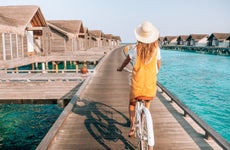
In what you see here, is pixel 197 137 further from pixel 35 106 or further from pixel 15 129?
pixel 35 106

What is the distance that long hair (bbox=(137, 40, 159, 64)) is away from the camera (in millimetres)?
3977

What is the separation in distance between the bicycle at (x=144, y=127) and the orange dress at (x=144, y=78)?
0.26m

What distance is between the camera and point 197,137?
5.25 m

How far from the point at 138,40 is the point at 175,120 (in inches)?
135

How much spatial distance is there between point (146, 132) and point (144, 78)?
93cm

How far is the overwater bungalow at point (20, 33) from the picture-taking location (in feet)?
64.5

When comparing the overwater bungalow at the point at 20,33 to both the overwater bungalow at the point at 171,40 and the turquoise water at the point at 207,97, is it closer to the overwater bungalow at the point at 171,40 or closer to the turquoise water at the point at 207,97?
the turquoise water at the point at 207,97

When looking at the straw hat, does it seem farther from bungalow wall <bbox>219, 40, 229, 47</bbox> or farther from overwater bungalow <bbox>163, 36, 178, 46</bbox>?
overwater bungalow <bbox>163, 36, 178, 46</bbox>

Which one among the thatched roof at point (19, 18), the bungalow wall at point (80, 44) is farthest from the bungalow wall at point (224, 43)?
the thatched roof at point (19, 18)

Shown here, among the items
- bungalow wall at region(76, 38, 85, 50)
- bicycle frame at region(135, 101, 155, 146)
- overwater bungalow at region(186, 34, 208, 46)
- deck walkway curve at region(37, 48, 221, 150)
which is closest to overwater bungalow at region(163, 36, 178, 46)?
overwater bungalow at region(186, 34, 208, 46)

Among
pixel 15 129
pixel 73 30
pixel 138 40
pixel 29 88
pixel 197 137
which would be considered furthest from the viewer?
pixel 73 30

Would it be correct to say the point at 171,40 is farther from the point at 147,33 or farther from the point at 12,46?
the point at 147,33

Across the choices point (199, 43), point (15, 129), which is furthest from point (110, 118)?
point (199, 43)

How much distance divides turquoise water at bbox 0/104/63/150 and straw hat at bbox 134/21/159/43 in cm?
932
